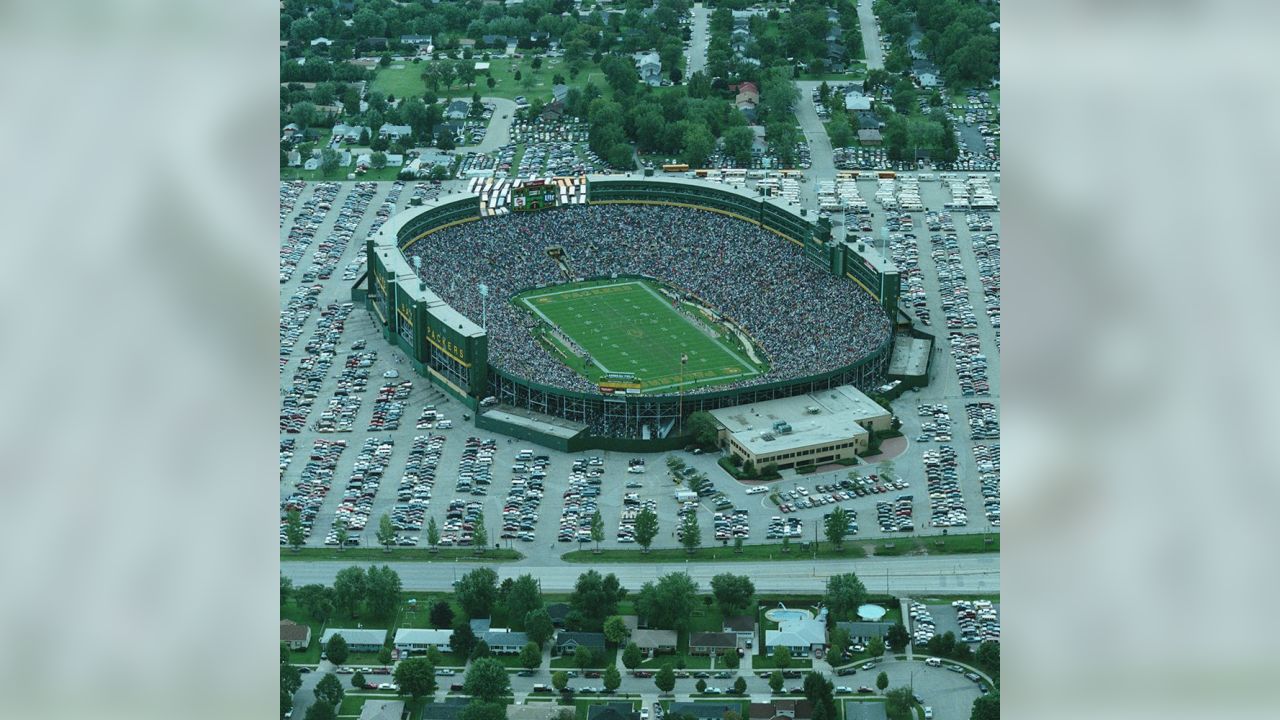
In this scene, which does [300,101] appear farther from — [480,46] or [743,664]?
[743,664]

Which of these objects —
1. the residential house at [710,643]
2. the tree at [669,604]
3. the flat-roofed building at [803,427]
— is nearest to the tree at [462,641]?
the tree at [669,604]

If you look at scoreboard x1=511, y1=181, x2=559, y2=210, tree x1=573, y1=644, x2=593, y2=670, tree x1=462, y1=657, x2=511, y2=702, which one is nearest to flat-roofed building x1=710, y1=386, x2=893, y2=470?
tree x1=573, y1=644, x2=593, y2=670

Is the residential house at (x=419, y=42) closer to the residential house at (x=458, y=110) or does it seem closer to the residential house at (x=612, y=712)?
the residential house at (x=458, y=110)

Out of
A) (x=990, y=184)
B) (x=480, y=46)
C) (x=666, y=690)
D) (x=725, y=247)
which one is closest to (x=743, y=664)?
(x=666, y=690)

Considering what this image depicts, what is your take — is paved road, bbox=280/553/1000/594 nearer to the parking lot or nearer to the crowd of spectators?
the parking lot

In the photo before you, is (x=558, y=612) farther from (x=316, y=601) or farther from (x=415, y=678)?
(x=316, y=601)

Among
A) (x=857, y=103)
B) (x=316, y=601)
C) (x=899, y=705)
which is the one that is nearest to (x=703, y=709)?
(x=899, y=705)
